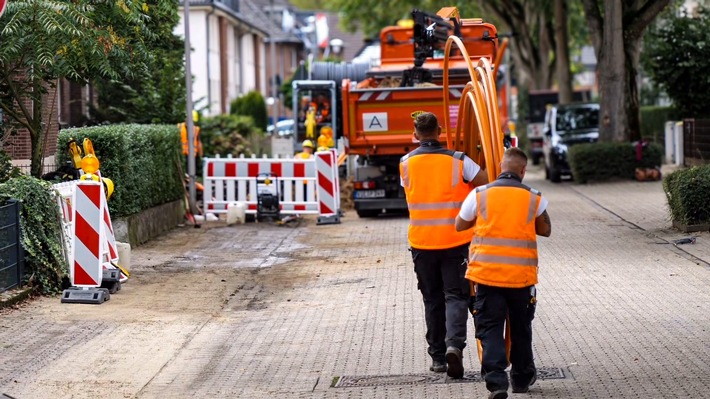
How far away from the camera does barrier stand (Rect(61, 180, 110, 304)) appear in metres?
12.6

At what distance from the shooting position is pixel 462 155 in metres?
8.63

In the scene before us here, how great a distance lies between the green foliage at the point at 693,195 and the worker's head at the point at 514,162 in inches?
361

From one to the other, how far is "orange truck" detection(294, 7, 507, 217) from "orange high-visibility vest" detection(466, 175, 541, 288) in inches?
494

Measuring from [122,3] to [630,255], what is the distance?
6.42 m

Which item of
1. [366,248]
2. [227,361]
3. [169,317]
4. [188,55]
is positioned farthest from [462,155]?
[188,55]

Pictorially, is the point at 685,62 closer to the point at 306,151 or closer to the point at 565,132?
the point at 565,132

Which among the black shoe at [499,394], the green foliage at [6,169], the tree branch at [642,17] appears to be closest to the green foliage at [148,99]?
the tree branch at [642,17]

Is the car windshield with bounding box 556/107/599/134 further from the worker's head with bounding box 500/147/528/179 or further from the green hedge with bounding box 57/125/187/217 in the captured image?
the worker's head with bounding box 500/147/528/179

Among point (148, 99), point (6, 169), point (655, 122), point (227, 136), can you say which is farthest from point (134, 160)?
point (655, 122)

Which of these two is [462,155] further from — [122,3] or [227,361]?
[122,3]

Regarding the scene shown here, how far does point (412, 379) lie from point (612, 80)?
856 inches

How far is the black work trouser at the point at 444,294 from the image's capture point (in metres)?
8.55

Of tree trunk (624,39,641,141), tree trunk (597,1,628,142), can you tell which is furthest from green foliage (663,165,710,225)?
tree trunk (624,39,641,141)

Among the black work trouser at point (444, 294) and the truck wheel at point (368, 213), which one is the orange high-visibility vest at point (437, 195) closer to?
the black work trouser at point (444, 294)
